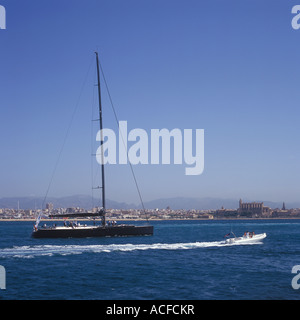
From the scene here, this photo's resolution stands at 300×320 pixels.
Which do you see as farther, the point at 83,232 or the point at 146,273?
the point at 83,232

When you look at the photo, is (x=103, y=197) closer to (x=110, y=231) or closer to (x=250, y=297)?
(x=110, y=231)

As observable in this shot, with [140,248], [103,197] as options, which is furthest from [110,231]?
[140,248]

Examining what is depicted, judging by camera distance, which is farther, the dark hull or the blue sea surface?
the dark hull

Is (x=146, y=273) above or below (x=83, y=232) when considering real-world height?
above

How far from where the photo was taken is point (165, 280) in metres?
29.4

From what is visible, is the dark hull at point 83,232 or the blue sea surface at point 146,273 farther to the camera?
the dark hull at point 83,232

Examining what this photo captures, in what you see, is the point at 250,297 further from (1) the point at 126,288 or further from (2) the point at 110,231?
(2) the point at 110,231

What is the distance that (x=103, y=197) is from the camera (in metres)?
66.8
